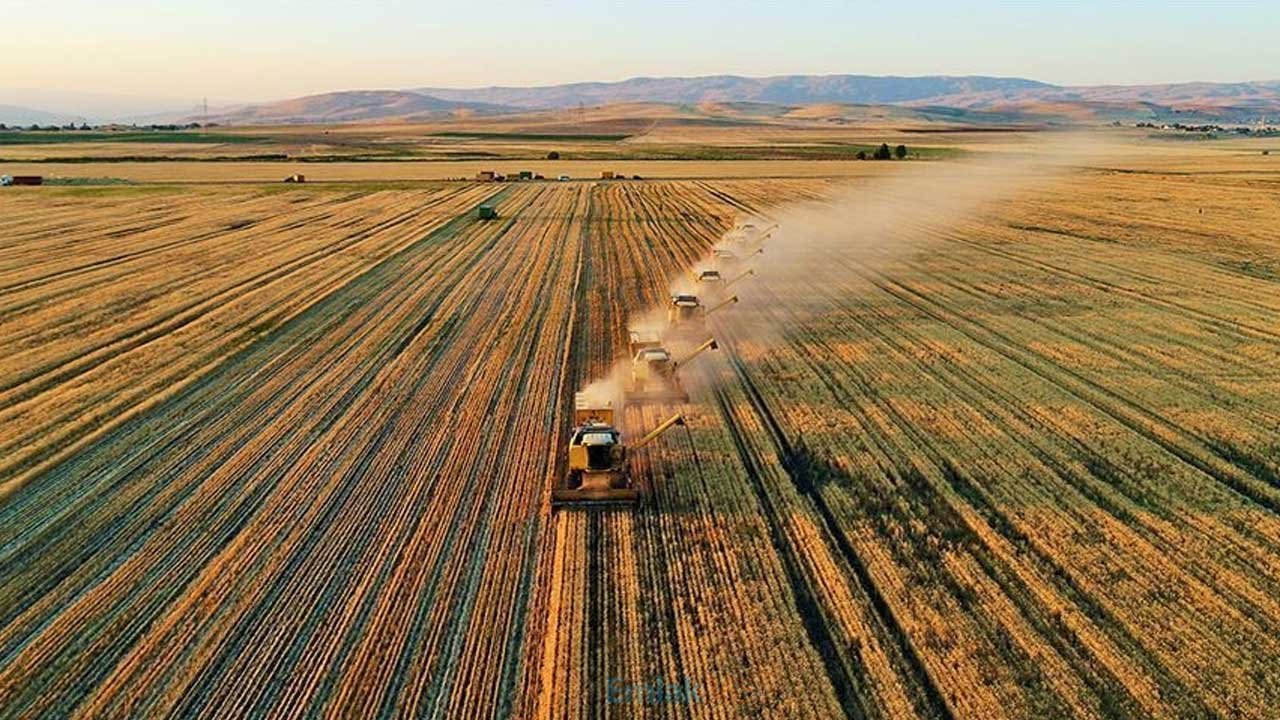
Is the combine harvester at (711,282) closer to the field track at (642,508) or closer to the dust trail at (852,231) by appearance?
the dust trail at (852,231)

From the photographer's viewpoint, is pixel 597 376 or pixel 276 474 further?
pixel 597 376

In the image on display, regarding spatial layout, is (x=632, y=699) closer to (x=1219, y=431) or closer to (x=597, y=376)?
(x=597, y=376)

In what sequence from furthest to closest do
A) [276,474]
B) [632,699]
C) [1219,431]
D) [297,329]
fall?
[297,329]
[1219,431]
[276,474]
[632,699]

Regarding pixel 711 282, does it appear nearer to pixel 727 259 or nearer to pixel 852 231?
pixel 727 259

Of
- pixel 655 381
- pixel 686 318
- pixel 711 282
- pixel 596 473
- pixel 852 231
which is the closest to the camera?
pixel 596 473

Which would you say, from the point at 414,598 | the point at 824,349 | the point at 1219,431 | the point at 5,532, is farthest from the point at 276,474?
the point at 1219,431

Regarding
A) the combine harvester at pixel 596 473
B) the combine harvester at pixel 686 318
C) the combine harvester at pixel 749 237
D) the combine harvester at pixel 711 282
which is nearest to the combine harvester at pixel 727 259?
the combine harvester at pixel 749 237

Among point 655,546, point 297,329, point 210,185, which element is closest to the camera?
point 655,546

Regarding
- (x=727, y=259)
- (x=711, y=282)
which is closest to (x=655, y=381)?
(x=711, y=282)
